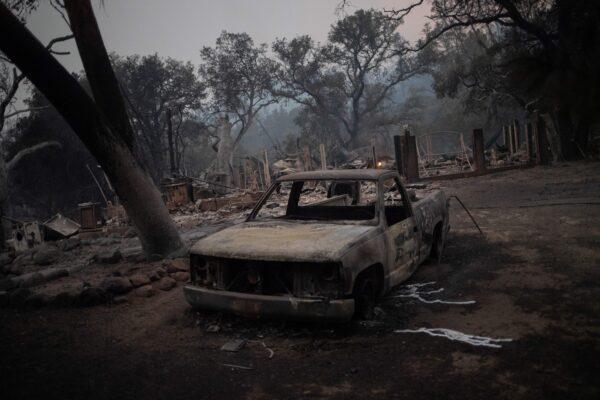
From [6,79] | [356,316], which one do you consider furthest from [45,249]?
[6,79]

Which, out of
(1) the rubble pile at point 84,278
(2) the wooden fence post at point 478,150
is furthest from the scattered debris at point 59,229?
(2) the wooden fence post at point 478,150

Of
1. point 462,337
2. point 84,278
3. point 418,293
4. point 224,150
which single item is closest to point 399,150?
point 418,293

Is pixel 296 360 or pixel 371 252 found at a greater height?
pixel 371 252

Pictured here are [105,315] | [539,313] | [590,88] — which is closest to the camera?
[590,88]

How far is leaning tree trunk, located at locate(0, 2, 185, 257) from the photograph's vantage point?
596cm

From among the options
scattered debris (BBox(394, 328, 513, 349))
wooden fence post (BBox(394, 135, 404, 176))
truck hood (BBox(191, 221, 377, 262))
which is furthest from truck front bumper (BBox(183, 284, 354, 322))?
wooden fence post (BBox(394, 135, 404, 176))

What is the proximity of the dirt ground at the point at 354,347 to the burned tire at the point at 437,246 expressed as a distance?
0.53 ft

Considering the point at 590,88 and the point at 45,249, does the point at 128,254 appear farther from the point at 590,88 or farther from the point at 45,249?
the point at 590,88

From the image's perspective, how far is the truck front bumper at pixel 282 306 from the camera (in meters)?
3.84

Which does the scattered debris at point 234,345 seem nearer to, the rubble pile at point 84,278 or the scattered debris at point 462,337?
the scattered debris at point 462,337

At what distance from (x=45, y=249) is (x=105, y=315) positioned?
17.0 feet

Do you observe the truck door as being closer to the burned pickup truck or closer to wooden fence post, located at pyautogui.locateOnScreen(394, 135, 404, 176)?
the burned pickup truck

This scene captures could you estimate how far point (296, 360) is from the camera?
3688 millimetres

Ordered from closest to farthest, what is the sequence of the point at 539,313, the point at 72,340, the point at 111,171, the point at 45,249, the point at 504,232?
the point at 539,313 < the point at 72,340 < the point at 111,171 < the point at 504,232 < the point at 45,249
